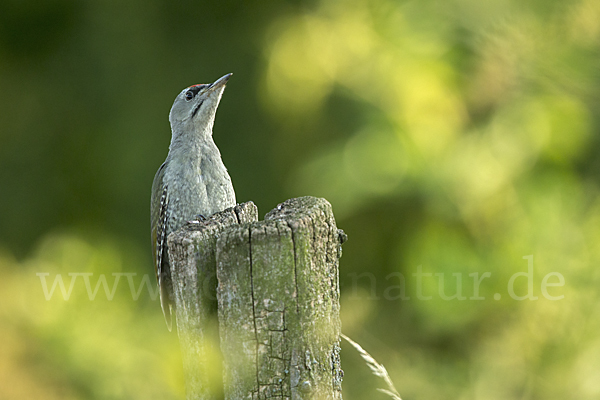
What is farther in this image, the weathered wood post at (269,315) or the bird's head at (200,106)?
the bird's head at (200,106)

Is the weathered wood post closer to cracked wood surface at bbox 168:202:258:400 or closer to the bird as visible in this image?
cracked wood surface at bbox 168:202:258:400

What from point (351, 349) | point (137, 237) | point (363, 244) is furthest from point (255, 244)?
point (137, 237)

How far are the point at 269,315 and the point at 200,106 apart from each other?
2615 mm

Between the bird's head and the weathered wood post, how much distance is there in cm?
234

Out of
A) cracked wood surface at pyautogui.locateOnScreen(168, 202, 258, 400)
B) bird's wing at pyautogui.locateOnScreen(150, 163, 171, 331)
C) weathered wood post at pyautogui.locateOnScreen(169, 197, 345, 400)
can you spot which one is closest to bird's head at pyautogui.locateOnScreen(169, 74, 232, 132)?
bird's wing at pyautogui.locateOnScreen(150, 163, 171, 331)

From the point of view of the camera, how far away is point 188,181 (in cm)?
368

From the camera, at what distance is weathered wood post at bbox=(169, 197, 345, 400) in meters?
1.69

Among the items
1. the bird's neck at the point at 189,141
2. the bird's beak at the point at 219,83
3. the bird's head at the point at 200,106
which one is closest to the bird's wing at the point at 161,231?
the bird's neck at the point at 189,141

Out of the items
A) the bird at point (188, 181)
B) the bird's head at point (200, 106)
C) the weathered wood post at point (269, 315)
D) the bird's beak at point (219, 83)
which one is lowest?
the weathered wood post at point (269, 315)

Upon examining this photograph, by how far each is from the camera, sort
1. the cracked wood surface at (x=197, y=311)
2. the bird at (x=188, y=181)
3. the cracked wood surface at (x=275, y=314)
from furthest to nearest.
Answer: the bird at (x=188, y=181) → the cracked wood surface at (x=197, y=311) → the cracked wood surface at (x=275, y=314)

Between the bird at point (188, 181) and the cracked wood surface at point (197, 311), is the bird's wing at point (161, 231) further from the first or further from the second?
the cracked wood surface at point (197, 311)

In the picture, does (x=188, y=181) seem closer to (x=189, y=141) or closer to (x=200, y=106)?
(x=189, y=141)

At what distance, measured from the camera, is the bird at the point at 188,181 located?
369cm

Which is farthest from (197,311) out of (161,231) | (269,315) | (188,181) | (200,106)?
(200,106)
